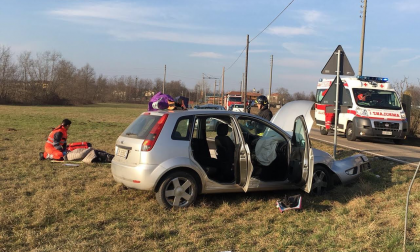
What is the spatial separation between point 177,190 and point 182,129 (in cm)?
91

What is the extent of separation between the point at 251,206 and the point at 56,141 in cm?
587

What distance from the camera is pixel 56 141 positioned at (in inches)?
368

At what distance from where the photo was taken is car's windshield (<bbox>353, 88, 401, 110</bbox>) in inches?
562

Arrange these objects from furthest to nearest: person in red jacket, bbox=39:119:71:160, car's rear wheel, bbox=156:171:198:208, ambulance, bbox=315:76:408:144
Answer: ambulance, bbox=315:76:408:144 < person in red jacket, bbox=39:119:71:160 < car's rear wheel, bbox=156:171:198:208

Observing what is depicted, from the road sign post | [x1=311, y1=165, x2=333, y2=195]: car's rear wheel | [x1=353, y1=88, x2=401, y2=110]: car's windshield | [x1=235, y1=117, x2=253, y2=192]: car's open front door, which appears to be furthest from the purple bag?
[x1=353, y1=88, x2=401, y2=110]: car's windshield

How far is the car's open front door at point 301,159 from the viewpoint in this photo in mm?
5496

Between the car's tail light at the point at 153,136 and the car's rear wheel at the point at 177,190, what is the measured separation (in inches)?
20.4

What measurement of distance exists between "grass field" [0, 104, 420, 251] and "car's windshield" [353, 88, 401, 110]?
7.61m

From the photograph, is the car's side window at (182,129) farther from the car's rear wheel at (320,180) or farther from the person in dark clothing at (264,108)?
the person in dark clothing at (264,108)

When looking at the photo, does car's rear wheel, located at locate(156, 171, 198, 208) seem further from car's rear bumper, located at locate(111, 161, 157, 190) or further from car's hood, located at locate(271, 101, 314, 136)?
car's hood, located at locate(271, 101, 314, 136)

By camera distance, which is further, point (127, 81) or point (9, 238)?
point (127, 81)

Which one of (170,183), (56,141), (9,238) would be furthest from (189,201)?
(56,141)

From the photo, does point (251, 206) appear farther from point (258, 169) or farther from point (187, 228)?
point (187, 228)

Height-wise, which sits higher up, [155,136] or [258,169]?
[155,136]
